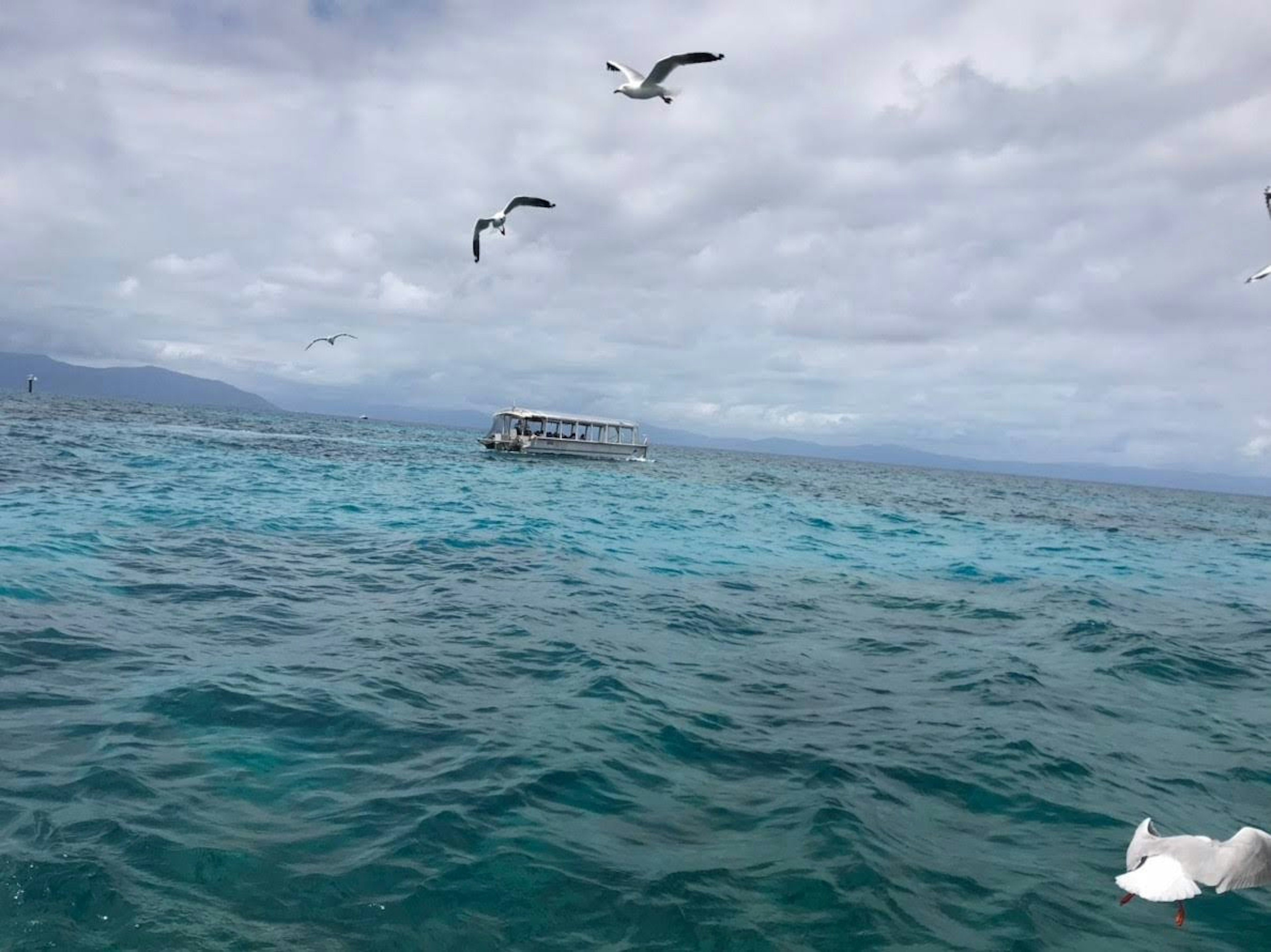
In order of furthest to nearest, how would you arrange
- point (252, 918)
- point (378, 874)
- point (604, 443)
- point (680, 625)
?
point (604, 443), point (680, 625), point (378, 874), point (252, 918)

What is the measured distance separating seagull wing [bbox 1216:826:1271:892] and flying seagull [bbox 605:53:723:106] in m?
13.2

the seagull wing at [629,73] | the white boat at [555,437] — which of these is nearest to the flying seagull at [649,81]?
the seagull wing at [629,73]

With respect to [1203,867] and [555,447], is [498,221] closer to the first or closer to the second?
[1203,867]

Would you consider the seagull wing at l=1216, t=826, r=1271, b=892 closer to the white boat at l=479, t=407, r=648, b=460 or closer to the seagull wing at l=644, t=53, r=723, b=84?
the seagull wing at l=644, t=53, r=723, b=84

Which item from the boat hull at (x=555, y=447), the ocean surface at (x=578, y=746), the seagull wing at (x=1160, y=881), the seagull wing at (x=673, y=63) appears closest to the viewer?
the seagull wing at (x=1160, y=881)

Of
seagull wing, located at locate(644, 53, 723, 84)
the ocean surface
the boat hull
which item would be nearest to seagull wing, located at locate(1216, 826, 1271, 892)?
the ocean surface

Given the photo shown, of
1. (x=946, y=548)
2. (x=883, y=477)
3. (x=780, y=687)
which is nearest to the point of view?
(x=780, y=687)

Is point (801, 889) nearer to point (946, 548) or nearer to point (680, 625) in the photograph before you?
point (680, 625)

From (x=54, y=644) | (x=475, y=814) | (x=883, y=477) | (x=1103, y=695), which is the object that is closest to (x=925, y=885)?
(x=475, y=814)

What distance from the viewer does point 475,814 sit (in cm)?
680

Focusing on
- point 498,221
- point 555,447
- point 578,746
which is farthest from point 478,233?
point 555,447

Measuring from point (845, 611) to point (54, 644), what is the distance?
13347 millimetres

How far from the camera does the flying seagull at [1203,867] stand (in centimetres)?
379

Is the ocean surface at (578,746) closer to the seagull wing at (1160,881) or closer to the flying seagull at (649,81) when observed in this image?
the seagull wing at (1160,881)
